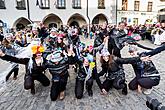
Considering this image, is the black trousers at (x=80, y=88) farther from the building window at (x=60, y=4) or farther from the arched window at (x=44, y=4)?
the building window at (x=60, y=4)

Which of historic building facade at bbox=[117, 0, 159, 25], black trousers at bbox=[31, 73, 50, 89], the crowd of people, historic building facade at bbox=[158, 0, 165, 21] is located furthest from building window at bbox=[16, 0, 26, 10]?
black trousers at bbox=[31, 73, 50, 89]

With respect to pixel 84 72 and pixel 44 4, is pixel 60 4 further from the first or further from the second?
pixel 84 72

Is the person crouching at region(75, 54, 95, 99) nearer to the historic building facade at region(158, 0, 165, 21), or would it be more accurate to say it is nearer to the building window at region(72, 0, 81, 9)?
the building window at region(72, 0, 81, 9)

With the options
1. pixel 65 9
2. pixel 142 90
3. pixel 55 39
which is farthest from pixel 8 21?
pixel 142 90

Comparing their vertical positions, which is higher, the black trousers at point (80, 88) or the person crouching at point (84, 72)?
the person crouching at point (84, 72)

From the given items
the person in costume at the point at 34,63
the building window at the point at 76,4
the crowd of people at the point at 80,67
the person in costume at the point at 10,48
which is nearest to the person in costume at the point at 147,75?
the crowd of people at the point at 80,67

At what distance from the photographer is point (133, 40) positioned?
6.00m

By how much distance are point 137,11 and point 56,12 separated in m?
14.2

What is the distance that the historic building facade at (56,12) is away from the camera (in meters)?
27.4

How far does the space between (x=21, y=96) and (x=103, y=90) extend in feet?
7.49

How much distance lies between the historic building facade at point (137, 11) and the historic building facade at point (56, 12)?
183cm

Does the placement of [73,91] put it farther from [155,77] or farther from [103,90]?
[155,77]

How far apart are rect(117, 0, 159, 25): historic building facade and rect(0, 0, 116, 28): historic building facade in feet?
6.00

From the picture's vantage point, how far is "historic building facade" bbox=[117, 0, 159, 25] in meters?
33.6
